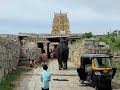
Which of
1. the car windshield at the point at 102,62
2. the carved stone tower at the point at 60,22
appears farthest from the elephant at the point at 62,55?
the carved stone tower at the point at 60,22

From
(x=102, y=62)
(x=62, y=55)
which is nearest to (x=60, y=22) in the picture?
(x=62, y=55)

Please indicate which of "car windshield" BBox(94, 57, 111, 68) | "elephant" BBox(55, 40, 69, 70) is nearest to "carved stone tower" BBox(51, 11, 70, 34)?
"elephant" BBox(55, 40, 69, 70)

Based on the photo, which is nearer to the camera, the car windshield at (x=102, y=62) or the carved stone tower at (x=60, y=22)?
the car windshield at (x=102, y=62)

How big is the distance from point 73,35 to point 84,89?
29065mm

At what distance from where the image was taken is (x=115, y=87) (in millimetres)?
15023

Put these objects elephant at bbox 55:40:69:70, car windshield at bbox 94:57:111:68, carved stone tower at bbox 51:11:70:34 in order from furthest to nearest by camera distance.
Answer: carved stone tower at bbox 51:11:70:34 → elephant at bbox 55:40:69:70 → car windshield at bbox 94:57:111:68

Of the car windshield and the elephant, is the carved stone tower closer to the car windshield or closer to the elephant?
the elephant

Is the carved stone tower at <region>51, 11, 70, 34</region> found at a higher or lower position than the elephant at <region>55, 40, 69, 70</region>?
higher

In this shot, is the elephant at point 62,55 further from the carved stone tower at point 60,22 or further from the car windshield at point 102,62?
the carved stone tower at point 60,22

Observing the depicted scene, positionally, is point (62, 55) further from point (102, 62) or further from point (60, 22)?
point (60, 22)

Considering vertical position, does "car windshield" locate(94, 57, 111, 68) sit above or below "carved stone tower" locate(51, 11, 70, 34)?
below

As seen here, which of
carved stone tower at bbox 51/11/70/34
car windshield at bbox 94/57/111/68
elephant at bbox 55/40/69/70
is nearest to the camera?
car windshield at bbox 94/57/111/68

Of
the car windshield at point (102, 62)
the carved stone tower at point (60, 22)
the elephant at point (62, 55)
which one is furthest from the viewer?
the carved stone tower at point (60, 22)

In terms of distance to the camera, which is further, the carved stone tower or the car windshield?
the carved stone tower
